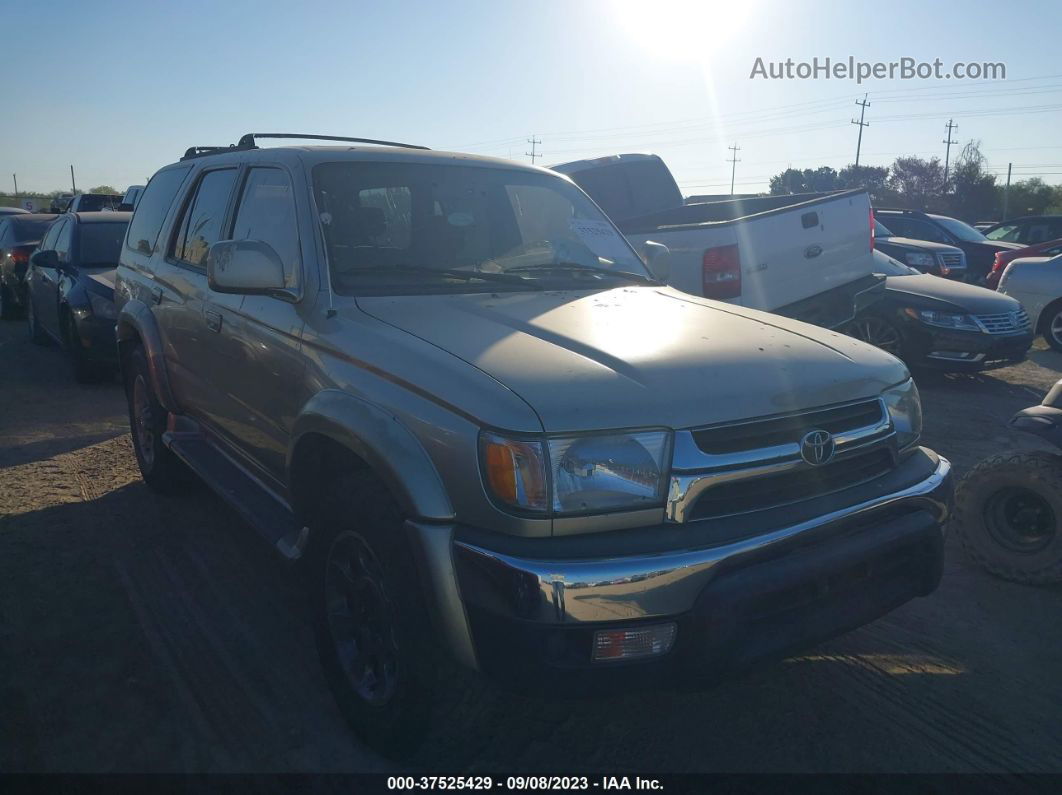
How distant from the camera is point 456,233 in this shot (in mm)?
3631

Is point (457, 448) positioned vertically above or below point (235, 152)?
below

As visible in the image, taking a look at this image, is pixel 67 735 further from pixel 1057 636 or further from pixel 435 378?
pixel 1057 636

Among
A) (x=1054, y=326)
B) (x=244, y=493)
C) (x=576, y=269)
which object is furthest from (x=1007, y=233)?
(x=244, y=493)

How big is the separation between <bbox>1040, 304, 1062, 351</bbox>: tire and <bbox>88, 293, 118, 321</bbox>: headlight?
10.8 metres

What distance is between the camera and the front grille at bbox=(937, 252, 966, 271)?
14039 mm

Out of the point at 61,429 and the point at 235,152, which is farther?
the point at 61,429

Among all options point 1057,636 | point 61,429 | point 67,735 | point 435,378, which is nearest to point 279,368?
point 435,378

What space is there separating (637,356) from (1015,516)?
8.44 ft

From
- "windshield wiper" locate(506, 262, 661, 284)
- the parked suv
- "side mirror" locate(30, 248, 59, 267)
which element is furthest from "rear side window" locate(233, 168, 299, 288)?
the parked suv

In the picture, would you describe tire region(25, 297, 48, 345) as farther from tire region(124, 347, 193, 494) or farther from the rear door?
the rear door

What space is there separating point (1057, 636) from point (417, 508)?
282 cm

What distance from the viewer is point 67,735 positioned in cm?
285

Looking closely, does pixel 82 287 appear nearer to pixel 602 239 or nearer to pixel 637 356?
pixel 602 239

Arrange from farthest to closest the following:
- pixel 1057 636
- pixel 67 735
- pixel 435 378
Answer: pixel 1057 636 → pixel 67 735 → pixel 435 378
